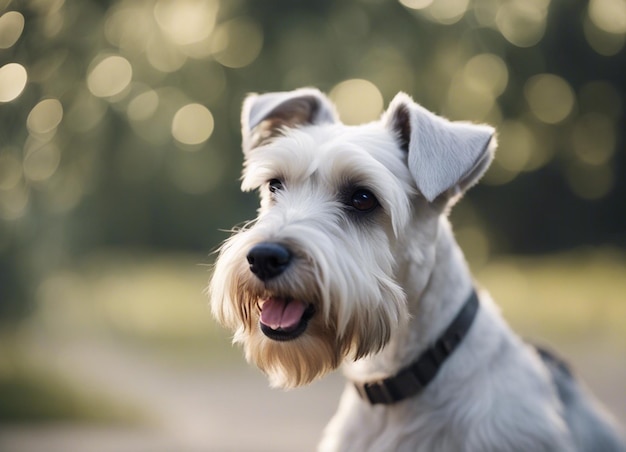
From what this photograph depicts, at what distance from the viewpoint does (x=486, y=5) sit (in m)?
7.41

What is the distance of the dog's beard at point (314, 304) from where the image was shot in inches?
96.0

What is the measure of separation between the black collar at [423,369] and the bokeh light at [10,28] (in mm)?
2799

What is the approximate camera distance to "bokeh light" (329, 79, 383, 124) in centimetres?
732

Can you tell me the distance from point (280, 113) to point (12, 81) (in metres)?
1.82

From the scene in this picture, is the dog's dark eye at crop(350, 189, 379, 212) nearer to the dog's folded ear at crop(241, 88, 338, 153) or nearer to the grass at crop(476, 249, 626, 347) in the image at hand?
the dog's folded ear at crop(241, 88, 338, 153)

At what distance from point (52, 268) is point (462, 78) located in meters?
5.04

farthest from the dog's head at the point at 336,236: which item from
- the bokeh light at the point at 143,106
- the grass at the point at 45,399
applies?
the bokeh light at the point at 143,106

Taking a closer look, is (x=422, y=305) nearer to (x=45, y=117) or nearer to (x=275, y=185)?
(x=275, y=185)

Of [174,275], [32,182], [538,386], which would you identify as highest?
[174,275]

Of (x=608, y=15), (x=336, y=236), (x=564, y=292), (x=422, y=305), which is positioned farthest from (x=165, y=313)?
(x=336, y=236)

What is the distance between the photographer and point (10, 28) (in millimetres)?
3867

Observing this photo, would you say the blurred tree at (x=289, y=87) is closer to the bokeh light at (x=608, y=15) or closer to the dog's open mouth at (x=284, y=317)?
the bokeh light at (x=608, y=15)

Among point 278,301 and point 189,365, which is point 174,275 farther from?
point 278,301

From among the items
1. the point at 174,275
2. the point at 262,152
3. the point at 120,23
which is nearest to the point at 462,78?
the point at 120,23
